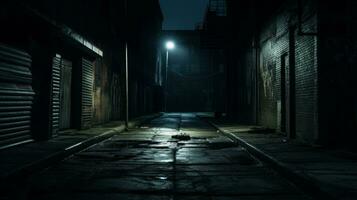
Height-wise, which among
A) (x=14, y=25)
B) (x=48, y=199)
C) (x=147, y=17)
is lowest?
(x=48, y=199)

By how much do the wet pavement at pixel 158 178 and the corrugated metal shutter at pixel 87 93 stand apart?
7421 mm

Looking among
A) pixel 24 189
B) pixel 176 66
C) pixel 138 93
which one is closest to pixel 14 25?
pixel 24 189

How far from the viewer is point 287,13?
16.3 metres

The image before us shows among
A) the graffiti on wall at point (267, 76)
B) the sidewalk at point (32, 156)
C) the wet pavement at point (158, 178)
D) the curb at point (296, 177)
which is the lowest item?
the wet pavement at point (158, 178)

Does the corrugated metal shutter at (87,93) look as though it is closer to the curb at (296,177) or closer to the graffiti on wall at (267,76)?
the graffiti on wall at (267,76)

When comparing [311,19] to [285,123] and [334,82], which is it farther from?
[285,123]

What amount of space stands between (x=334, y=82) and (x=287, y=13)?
466cm

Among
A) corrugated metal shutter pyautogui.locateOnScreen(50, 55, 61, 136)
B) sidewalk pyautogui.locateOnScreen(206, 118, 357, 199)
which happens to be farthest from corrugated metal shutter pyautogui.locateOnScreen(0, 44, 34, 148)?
sidewalk pyautogui.locateOnScreen(206, 118, 357, 199)

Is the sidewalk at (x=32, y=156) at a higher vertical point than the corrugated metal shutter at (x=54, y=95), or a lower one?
lower

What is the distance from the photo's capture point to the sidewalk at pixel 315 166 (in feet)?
20.5

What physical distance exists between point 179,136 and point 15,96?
22.0 ft

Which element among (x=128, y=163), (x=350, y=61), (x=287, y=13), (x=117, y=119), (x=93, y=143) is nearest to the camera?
(x=128, y=163)

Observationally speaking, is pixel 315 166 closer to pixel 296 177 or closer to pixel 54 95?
pixel 296 177

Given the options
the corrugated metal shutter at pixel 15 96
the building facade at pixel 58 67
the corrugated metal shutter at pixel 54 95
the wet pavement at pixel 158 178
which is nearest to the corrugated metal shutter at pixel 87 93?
the building facade at pixel 58 67
